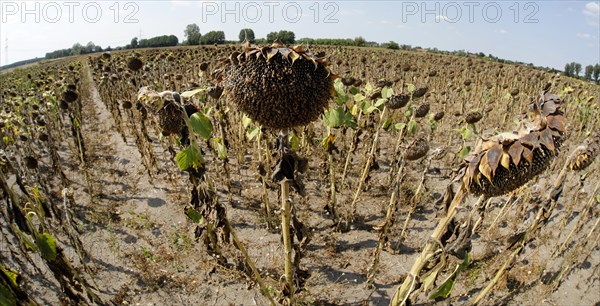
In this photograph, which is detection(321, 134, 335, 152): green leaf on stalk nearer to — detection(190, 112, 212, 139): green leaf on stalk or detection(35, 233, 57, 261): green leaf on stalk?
detection(190, 112, 212, 139): green leaf on stalk

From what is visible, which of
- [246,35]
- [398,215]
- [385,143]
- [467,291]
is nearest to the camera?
[246,35]

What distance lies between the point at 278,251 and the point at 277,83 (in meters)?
3.36

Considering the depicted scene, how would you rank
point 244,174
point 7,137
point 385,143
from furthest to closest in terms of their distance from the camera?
1. point 385,143
2. point 244,174
3. point 7,137

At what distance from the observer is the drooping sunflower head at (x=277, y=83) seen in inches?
75.1

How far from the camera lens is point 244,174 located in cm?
718

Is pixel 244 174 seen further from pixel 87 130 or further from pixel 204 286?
pixel 87 130

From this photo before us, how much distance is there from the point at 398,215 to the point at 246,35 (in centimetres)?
458

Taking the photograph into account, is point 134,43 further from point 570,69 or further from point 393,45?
point 570,69

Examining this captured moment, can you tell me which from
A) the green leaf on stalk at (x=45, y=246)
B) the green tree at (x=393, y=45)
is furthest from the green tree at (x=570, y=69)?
the green leaf on stalk at (x=45, y=246)


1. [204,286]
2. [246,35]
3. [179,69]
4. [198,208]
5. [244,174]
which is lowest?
[204,286]

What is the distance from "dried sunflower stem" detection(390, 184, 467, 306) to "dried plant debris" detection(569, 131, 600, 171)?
244cm

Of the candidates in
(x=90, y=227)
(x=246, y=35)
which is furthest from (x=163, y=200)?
(x=246, y=35)

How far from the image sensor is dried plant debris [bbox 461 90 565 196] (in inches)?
59.4

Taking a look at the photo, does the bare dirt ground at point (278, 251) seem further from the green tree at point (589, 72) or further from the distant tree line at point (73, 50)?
the distant tree line at point (73, 50)
